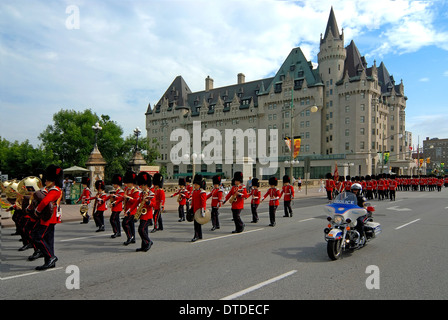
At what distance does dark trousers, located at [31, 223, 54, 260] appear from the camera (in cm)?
645

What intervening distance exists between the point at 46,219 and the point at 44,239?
43 centimetres

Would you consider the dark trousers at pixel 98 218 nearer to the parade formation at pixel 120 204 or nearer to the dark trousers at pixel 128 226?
the parade formation at pixel 120 204

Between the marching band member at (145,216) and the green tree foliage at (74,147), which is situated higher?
the green tree foliage at (74,147)

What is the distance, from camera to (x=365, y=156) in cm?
6881

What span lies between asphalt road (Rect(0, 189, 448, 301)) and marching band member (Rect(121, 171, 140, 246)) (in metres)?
0.37

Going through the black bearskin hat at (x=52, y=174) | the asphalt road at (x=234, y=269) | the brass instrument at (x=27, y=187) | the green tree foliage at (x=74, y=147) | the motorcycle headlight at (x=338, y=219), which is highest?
the green tree foliage at (x=74, y=147)

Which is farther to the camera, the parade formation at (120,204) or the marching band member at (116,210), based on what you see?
the marching band member at (116,210)

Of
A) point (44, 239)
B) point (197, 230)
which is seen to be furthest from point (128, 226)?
point (44, 239)

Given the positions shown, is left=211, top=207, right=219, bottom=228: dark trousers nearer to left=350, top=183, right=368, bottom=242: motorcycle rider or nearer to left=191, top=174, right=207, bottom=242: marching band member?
left=191, top=174, right=207, bottom=242: marching band member

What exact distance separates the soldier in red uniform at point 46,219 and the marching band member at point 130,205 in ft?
7.83

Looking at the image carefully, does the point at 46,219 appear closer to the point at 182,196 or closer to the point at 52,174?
the point at 52,174

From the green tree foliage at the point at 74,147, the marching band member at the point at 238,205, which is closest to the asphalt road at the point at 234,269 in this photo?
the marching band member at the point at 238,205

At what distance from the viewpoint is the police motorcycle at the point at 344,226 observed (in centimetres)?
695

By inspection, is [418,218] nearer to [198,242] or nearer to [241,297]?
[198,242]
